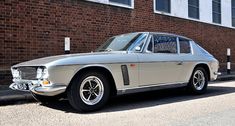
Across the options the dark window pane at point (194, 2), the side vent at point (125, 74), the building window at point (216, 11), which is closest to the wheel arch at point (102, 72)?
the side vent at point (125, 74)

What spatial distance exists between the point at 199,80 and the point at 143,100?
1735 mm

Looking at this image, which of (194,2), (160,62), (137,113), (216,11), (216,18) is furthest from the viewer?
(216,11)

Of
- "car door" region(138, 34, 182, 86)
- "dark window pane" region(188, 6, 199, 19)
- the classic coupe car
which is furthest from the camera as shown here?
"dark window pane" region(188, 6, 199, 19)

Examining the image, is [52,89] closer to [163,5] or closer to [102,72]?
[102,72]

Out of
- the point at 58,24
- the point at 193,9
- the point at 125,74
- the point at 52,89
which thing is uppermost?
the point at 193,9

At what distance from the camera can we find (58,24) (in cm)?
987

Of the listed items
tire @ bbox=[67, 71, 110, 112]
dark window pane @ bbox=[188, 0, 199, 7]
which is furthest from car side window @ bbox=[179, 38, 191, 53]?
dark window pane @ bbox=[188, 0, 199, 7]

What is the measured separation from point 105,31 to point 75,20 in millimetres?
1355

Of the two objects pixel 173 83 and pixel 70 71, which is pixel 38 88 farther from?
pixel 173 83

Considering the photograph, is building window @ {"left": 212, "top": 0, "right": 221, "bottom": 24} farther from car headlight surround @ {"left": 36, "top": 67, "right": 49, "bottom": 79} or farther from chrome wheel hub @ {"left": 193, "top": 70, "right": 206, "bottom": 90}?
car headlight surround @ {"left": 36, "top": 67, "right": 49, "bottom": 79}

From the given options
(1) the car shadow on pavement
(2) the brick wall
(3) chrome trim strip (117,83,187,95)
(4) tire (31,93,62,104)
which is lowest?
(1) the car shadow on pavement

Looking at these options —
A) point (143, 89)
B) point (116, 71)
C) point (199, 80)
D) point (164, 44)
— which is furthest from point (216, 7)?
point (116, 71)

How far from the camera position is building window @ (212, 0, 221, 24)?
17.8m

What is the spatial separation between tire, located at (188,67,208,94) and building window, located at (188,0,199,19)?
7819 mm
